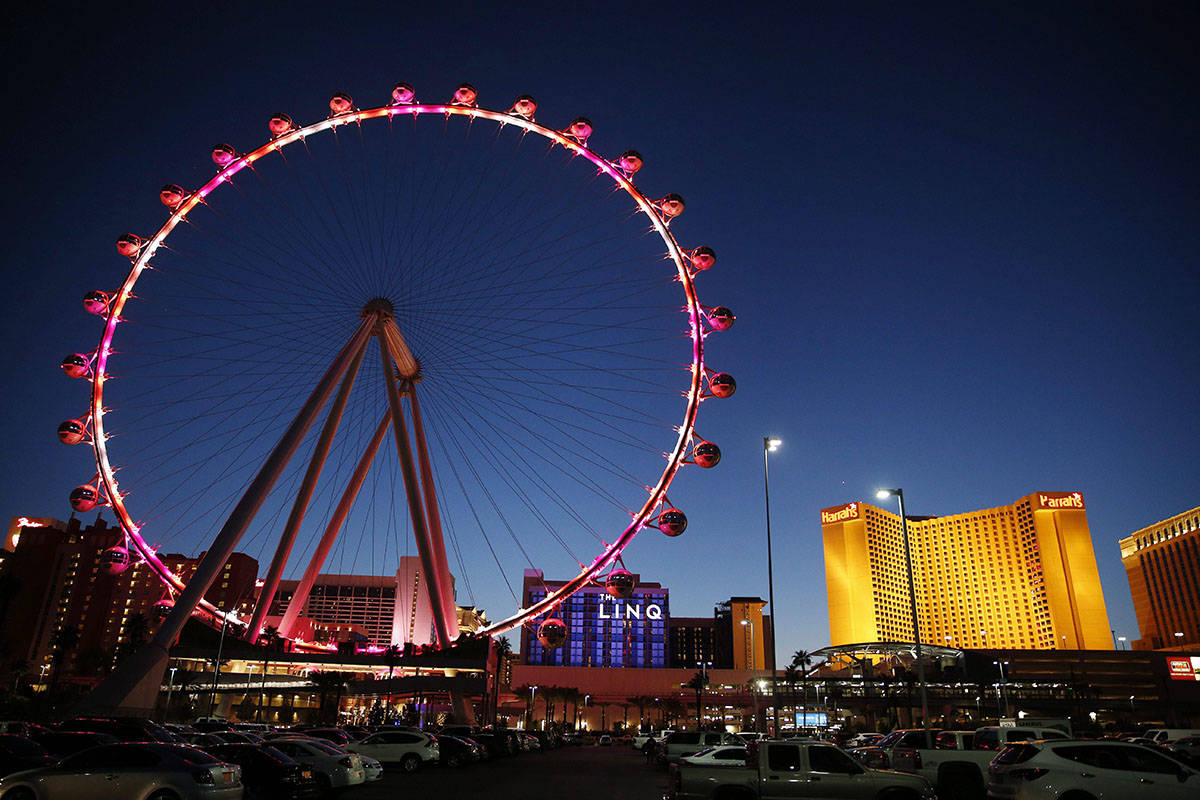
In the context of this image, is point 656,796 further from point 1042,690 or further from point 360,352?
point 1042,690

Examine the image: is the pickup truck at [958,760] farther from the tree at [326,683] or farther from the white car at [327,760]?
the tree at [326,683]

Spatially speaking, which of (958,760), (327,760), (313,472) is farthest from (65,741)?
(313,472)

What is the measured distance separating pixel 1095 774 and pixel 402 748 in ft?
76.5

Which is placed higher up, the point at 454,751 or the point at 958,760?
the point at 958,760

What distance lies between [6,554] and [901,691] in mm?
187422

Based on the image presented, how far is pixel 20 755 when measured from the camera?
16.7 metres

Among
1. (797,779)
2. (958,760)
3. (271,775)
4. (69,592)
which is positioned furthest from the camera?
(69,592)

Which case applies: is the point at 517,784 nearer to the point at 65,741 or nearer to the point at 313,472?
the point at 65,741

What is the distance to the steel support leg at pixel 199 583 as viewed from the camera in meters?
34.4

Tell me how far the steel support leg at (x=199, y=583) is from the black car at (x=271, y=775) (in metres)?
19.0

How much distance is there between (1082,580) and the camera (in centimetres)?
19025

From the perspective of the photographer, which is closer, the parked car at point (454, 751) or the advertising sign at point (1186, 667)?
the parked car at point (454, 751)

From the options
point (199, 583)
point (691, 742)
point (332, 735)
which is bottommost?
point (332, 735)

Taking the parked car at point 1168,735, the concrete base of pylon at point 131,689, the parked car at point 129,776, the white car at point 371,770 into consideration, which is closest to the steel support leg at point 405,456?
the concrete base of pylon at point 131,689
